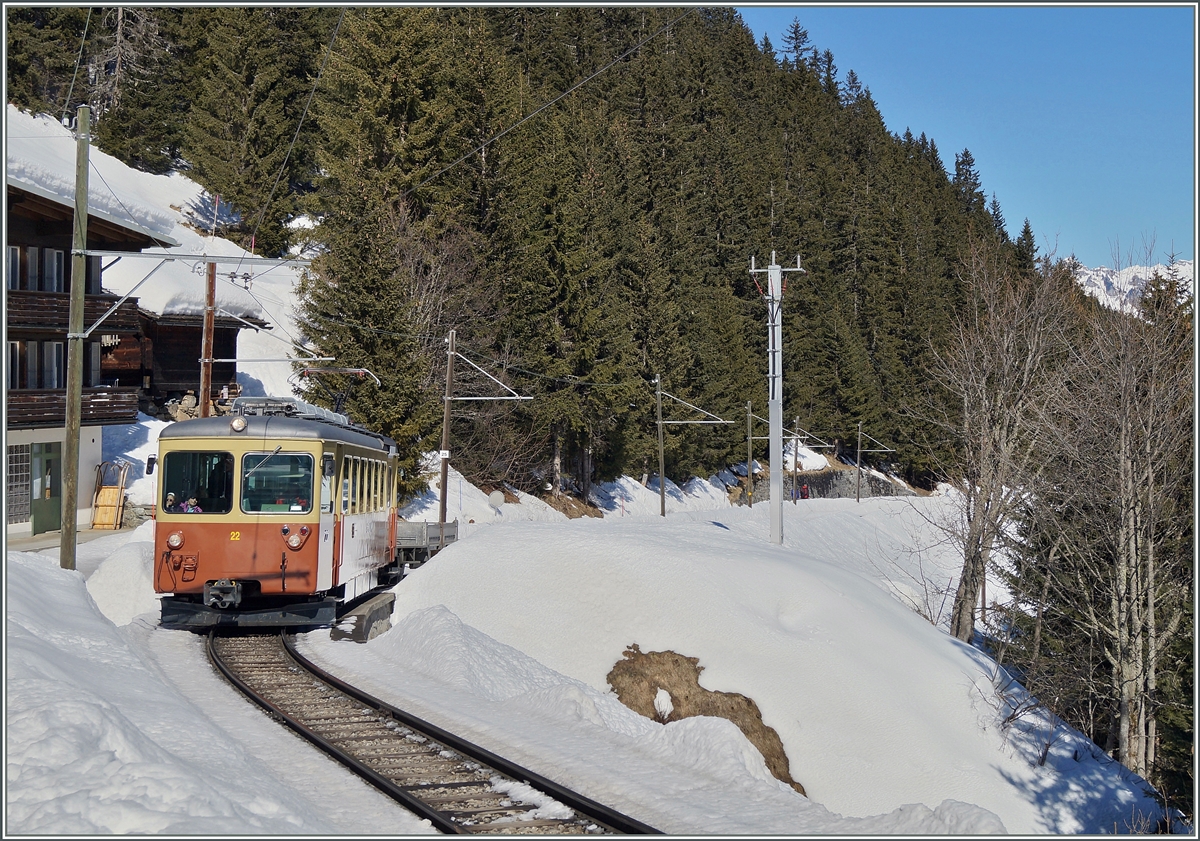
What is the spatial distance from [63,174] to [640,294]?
1329 inches

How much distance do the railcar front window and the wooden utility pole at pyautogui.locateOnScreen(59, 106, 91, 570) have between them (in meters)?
4.77

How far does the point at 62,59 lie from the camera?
6531 cm

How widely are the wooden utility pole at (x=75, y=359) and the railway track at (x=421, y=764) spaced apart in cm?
637

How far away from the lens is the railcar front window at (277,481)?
51.2 feet

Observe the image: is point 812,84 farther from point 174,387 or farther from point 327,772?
point 327,772

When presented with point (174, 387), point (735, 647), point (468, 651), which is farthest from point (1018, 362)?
point (174, 387)

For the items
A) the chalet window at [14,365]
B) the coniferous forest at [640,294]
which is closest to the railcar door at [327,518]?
the coniferous forest at [640,294]

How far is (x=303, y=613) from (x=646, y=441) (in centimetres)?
4225

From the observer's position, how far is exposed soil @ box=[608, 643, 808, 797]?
18.0 meters

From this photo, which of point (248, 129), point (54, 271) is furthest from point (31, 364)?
point (248, 129)

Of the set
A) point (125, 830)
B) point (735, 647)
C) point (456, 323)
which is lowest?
point (735, 647)

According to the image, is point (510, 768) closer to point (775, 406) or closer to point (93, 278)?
point (775, 406)

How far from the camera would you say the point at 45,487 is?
109 ft

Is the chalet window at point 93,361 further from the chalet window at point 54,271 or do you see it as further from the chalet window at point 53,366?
the chalet window at point 54,271
